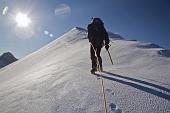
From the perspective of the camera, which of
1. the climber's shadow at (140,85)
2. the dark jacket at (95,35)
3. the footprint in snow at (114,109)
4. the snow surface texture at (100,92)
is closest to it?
the footprint in snow at (114,109)

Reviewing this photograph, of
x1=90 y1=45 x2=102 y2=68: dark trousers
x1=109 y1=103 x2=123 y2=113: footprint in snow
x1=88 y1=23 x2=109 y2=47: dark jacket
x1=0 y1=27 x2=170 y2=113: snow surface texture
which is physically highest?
x1=88 y1=23 x2=109 y2=47: dark jacket

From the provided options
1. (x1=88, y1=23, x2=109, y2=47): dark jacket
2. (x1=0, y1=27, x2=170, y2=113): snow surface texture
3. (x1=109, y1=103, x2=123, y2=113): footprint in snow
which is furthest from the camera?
(x1=88, y1=23, x2=109, y2=47): dark jacket

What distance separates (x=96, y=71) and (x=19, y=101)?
3092 mm

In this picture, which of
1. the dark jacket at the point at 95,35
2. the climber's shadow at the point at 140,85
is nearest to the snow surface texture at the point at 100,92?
the climber's shadow at the point at 140,85

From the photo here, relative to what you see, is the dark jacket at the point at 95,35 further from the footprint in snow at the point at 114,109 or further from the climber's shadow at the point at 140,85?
the footprint in snow at the point at 114,109

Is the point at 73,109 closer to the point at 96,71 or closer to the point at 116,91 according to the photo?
the point at 116,91

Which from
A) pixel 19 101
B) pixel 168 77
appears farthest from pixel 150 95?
pixel 19 101

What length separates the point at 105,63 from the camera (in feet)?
37.1

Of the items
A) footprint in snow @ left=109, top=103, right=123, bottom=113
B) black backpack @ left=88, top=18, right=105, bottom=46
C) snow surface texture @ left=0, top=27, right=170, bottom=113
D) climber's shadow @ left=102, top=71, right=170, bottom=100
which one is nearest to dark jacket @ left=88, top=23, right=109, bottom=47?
black backpack @ left=88, top=18, right=105, bottom=46

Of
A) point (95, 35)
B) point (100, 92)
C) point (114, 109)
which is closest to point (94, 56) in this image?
point (95, 35)

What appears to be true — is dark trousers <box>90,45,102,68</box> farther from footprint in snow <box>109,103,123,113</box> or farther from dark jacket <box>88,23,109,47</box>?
footprint in snow <box>109,103,123,113</box>

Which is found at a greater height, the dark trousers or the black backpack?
the black backpack

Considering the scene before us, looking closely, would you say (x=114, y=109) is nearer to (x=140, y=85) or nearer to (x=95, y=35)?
(x=140, y=85)

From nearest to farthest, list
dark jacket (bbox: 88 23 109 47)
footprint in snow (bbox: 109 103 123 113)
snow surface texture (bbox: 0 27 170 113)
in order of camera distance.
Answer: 1. footprint in snow (bbox: 109 103 123 113)
2. snow surface texture (bbox: 0 27 170 113)
3. dark jacket (bbox: 88 23 109 47)
